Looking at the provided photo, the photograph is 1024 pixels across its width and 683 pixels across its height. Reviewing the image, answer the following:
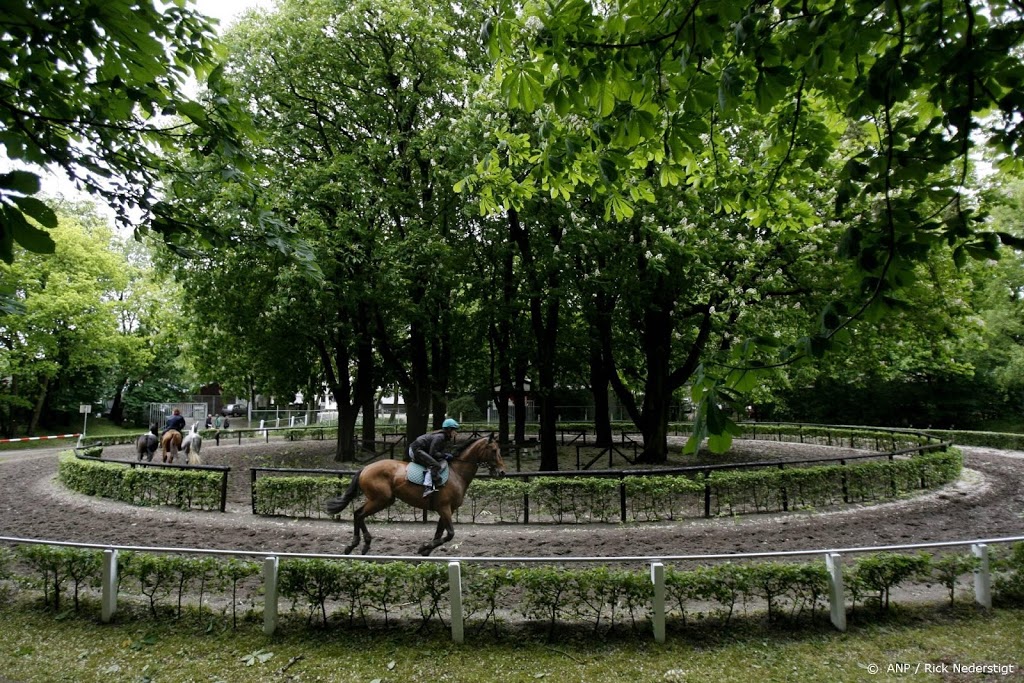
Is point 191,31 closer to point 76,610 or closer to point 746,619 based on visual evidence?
point 76,610

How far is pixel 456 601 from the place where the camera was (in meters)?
5.78

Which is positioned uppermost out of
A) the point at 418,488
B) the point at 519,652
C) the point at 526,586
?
the point at 418,488

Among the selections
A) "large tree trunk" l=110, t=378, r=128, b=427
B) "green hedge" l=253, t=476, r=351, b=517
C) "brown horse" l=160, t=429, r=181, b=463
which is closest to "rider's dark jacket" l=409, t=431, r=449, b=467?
"green hedge" l=253, t=476, r=351, b=517

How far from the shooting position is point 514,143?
6.08 m

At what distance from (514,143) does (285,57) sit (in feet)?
43.4

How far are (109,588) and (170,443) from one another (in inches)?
483

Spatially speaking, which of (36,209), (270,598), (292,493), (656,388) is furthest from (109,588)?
(656,388)

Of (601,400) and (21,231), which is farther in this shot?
(601,400)

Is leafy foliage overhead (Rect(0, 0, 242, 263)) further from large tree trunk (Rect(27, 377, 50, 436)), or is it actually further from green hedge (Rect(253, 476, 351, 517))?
large tree trunk (Rect(27, 377, 50, 436))

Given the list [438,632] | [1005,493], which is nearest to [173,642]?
[438,632]

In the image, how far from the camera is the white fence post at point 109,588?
620 cm

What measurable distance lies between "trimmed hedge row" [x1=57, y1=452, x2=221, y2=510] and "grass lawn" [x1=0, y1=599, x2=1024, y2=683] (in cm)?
601

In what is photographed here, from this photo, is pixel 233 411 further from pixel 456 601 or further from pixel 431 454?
pixel 456 601

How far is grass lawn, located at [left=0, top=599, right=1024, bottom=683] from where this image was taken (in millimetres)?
4977
